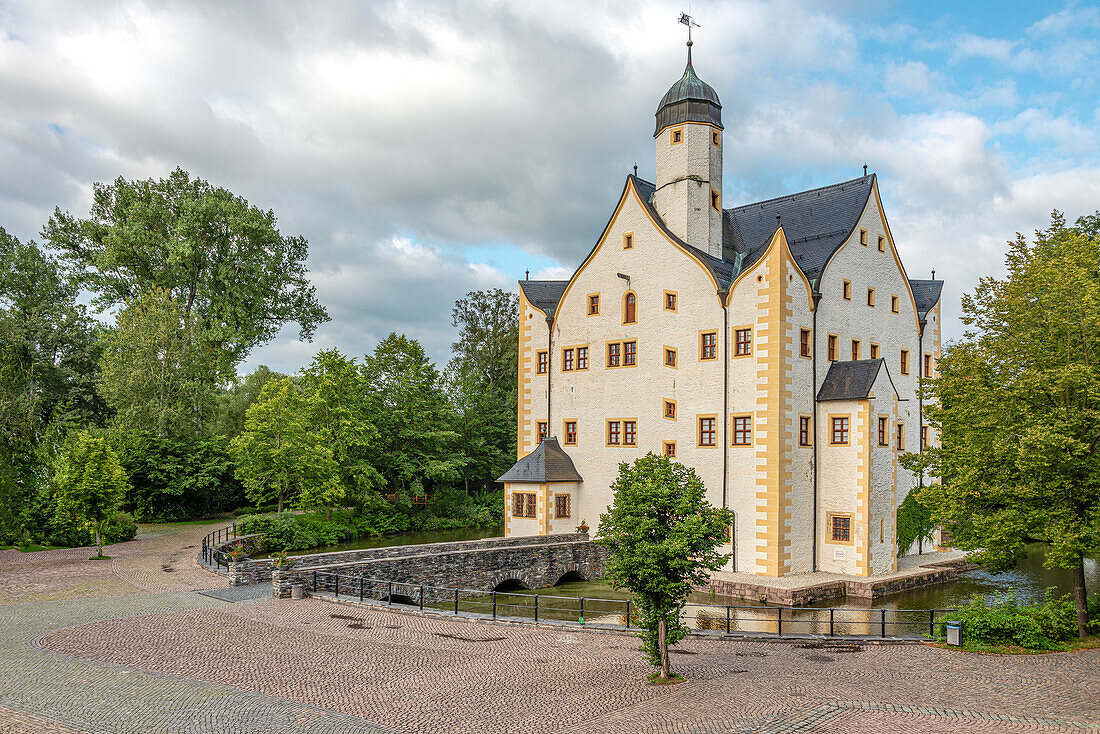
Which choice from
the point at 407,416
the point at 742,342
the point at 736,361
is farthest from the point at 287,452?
the point at 742,342

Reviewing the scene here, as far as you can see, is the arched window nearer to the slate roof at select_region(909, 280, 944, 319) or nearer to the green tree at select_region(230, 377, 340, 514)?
the slate roof at select_region(909, 280, 944, 319)

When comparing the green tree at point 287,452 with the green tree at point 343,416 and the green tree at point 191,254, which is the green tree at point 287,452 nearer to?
the green tree at point 343,416

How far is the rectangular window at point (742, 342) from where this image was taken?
95.6 ft

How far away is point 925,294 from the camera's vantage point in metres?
37.8

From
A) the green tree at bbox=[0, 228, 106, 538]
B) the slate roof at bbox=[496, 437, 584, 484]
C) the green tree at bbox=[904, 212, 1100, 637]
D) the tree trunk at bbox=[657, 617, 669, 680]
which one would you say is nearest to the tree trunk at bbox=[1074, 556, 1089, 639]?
the green tree at bbox=[904, 212, 1100, 637]

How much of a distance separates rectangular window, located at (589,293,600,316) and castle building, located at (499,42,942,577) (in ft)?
0.37

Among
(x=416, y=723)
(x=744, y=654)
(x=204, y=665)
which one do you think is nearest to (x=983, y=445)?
(x=744, y=654)

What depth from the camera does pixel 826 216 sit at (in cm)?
3309

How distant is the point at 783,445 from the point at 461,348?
37.4 m

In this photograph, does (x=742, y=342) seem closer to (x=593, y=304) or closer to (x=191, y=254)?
(x=593, y=304)

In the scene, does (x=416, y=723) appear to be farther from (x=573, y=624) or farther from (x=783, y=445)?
(x=783, y=445)

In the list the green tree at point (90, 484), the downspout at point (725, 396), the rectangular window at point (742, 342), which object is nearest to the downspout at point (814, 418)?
the rectangular window at point (742, 342)

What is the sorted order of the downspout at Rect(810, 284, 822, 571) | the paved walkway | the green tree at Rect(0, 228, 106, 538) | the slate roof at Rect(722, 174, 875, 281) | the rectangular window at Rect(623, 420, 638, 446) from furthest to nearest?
1. the green tree at Rect(0, 228, 106, 538)
2. the rectangular window at Rect(623, 420, 638, 446)
3. the slate roof at Rect(722, 174, 875, 281)
4. the downspout at Rect(810, 284, 822, 571)
5. the paved walkway

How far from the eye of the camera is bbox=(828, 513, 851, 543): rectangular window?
28.3m
